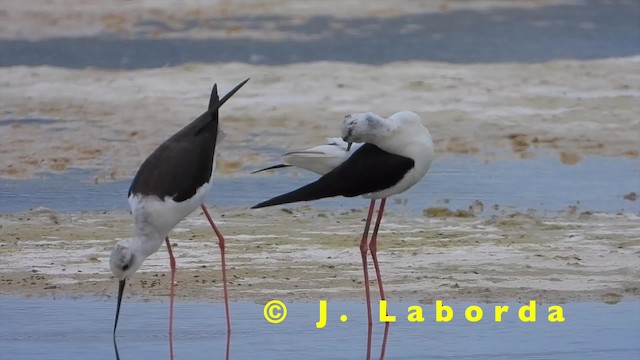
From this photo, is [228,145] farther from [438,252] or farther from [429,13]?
[429,13]

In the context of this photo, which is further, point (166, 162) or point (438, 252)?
point (438, 252)

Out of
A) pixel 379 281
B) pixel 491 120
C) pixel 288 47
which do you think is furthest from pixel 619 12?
pixel 379 281

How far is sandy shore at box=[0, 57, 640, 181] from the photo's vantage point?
39.7 ft

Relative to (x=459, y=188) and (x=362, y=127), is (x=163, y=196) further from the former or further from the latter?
(x=459, y=188)

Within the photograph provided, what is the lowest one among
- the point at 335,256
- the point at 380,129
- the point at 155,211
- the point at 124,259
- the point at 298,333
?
the point at 335,256

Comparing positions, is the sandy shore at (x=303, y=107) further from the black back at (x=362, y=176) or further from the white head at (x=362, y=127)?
the white head at (x=362, y=127)

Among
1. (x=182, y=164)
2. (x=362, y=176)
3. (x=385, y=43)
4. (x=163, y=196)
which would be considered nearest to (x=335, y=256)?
(x=362, y=176)

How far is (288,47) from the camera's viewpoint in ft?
51.5

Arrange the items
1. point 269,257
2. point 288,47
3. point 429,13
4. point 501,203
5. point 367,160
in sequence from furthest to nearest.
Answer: point 429,13 < point 288,47 < point 501,203 < point 269,257 < point 367,160

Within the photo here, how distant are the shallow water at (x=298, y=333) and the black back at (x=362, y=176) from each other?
0.59m

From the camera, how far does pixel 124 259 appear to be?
717cm

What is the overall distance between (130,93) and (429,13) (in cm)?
483

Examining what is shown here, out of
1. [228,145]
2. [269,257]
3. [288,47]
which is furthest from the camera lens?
[288,47]

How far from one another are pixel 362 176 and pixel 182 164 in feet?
2.82
